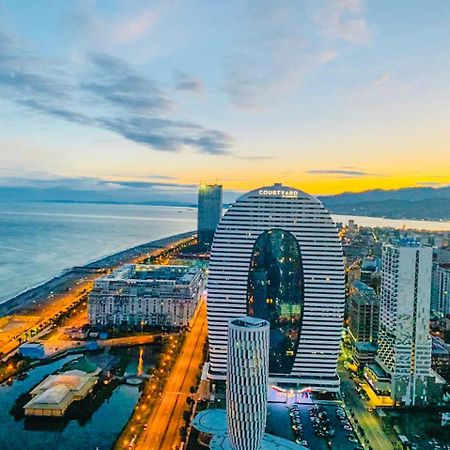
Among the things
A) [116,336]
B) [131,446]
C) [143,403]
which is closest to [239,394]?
[131,446]

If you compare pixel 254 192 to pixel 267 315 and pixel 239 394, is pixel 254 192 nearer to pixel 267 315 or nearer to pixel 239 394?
pixel 267 315

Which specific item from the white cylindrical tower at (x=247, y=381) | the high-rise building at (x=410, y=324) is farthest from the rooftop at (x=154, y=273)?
the white cylindrical tower at (x=247, y=381)

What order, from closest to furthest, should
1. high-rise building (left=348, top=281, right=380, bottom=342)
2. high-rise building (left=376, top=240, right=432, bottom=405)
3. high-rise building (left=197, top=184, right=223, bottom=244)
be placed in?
high-rise building (left=376, top=240, right=432, bottom=405), high-rise building (left=348, top=281, right=380, bottom=342), high-rise building (left=197, top=184, right=223, bottom=244)

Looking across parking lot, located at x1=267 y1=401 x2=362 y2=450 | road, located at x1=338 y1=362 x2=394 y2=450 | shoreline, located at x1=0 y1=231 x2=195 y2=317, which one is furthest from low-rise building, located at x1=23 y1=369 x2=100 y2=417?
shoreline, located at x1=0 y1=231 x2=195 y2=317

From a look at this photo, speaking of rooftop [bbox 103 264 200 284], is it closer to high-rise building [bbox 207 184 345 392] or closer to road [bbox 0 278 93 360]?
road [bbox 0 278 93 360]

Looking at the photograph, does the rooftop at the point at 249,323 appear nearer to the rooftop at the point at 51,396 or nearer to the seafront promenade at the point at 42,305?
the rooftop at the point at 51,396

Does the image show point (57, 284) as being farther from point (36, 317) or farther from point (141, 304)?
point (141, 304)
